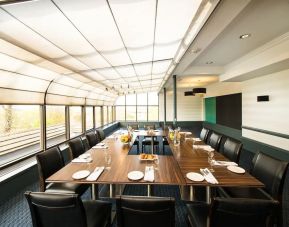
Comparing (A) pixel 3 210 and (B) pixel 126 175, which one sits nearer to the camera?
(B) pixel 126 175

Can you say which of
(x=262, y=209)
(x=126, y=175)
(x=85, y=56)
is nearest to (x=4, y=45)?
(x=85, y=56)

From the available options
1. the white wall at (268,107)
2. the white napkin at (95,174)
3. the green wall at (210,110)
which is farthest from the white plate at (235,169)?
the green wall at (210,110)

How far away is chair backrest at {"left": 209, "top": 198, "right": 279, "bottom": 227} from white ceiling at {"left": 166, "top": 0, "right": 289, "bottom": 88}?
1.93 metres

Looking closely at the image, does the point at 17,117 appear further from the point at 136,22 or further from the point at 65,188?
the point at 136,22

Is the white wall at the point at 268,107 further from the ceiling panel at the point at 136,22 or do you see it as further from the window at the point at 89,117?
the window at the point at 89,117

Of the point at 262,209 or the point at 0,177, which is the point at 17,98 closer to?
the point at 0,177

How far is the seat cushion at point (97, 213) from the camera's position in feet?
5.14

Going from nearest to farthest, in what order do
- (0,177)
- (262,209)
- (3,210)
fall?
(262,209) → (3,210) → (0,177)

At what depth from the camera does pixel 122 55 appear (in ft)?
9.90

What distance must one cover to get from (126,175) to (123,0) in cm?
194

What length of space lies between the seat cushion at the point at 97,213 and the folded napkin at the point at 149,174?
21.5 inches

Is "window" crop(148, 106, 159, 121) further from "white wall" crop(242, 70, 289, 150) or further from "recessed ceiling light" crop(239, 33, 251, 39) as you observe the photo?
"recessed ceiling light" crop(239, 33, 251, 39)

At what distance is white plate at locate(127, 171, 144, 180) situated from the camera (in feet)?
5.96

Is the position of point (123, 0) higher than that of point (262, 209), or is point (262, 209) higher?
point (123, 0)
